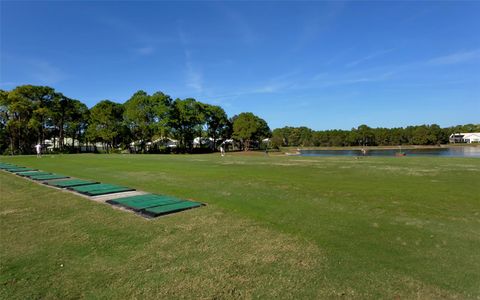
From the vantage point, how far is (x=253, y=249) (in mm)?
4727

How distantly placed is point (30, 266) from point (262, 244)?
3419mm

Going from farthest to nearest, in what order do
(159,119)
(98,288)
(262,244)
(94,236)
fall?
(159,119) < (94,236) < (262,244) < (98,288)

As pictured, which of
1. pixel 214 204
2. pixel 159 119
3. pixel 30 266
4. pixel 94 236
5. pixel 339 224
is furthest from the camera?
pixel 159 119

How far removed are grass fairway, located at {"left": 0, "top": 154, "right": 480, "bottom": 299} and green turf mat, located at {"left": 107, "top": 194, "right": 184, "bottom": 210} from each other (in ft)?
1.32

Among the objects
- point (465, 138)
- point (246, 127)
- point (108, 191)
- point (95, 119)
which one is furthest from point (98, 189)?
point (465, 138)

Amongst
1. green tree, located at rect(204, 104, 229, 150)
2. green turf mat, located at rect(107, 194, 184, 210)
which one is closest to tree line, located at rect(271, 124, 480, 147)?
green tree, located at rect(204, 104, 229, 150)

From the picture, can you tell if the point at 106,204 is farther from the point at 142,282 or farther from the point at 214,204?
the point at 142,282

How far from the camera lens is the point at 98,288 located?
3557 mm

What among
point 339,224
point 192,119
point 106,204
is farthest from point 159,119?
point 339,224

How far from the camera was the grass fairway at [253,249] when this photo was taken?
3.53 meters

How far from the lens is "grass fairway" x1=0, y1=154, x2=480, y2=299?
3.53 meters

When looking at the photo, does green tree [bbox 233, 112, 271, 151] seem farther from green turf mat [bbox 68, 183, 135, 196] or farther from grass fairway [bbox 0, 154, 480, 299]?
grass fairway [bbox 0, 154, 480, 299]

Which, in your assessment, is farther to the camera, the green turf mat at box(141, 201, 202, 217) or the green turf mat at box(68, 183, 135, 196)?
the green turf mat at box(68, 183, 135, 196)

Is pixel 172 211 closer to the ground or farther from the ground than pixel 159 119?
closer to the ground
